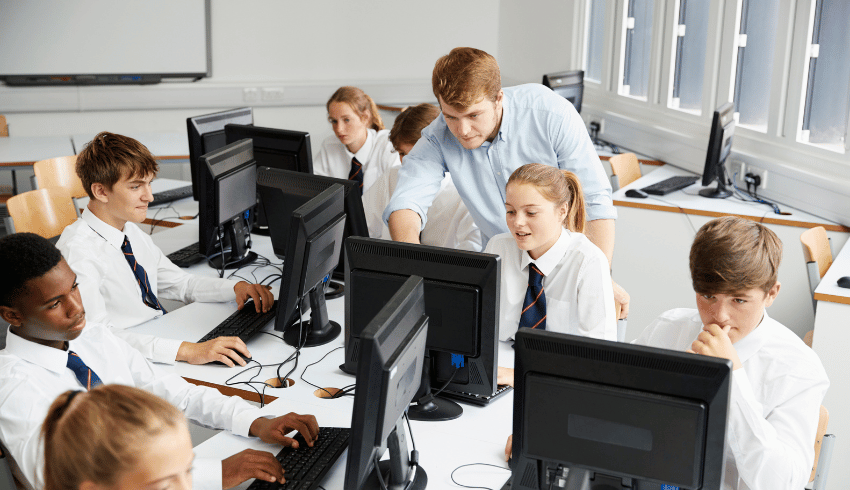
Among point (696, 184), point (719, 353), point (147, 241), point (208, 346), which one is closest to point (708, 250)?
A: point (719, 353)

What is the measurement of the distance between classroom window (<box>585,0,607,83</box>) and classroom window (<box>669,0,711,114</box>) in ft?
2.49

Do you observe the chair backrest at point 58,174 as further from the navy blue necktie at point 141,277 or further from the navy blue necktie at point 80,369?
the navy blue necktie at point 80,369

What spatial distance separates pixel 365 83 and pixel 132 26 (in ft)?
6.17

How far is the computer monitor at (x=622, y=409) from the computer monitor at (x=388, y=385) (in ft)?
0.70

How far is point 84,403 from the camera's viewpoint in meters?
1.01

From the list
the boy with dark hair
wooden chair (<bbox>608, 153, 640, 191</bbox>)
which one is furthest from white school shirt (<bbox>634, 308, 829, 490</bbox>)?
wooden chair (<bbox>608, 153, 640, 191</bbox>)

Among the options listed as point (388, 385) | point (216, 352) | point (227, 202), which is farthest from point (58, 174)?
point (388, 385)

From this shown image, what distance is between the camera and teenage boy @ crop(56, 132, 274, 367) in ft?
7.40

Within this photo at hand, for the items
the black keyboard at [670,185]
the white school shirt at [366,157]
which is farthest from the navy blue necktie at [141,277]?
the black keyboard at [670,185]

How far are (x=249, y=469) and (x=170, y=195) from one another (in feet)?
8.75

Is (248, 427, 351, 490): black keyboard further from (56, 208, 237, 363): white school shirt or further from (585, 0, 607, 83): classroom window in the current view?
(585, 0, 607, 83): classroom window

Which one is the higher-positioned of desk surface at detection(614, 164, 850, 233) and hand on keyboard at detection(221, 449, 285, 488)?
desk surface at detection(614, 164, 850, 233)

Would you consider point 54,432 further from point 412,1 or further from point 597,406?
point 412,1

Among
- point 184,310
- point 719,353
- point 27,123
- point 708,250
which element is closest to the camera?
point 719,353
